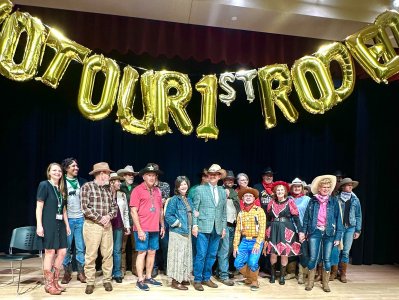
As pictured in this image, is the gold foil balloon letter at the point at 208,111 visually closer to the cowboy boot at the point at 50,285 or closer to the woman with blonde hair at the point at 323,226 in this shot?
the woman with blonde hair at the point at 323,226

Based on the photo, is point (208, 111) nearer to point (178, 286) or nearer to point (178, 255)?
point (178, 255)

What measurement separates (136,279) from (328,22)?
4.22 meters

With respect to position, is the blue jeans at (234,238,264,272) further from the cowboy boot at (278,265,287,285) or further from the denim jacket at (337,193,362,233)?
the denim jacket at (337,193,362,233)

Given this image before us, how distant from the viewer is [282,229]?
5.46 meters

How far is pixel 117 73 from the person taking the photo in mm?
4145

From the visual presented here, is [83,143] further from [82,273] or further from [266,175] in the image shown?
[266,175]

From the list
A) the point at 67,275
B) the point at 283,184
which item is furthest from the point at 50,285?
the point at 283,184

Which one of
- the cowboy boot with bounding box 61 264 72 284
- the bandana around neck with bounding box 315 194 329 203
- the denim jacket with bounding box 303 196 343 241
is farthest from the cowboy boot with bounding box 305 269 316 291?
the cowboy boot with bounding box 61 264 72 284

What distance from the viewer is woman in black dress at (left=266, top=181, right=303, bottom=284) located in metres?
A: 5.46

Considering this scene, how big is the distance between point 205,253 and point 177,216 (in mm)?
581

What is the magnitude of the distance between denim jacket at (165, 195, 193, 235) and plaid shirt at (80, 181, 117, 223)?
707 millimetres

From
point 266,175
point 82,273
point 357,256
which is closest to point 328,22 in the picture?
point 266,175

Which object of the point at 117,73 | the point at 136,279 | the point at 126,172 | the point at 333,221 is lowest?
the point at 136,279

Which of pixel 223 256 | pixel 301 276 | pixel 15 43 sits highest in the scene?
pixel 15 43
